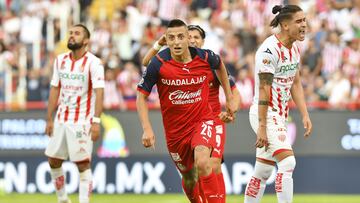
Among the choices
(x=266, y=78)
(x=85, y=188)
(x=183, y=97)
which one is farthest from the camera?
(x=85, y=188)

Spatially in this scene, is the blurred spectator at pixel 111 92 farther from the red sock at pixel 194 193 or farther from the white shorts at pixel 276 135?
the white shorts at pixel 276 135

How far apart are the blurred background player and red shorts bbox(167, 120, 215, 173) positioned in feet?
7.96

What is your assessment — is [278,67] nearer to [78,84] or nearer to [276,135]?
[276,135]

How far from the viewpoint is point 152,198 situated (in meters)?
19.3

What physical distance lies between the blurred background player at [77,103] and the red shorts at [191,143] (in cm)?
242

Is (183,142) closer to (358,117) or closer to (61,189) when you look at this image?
(61,189)

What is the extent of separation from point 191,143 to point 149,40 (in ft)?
39.9

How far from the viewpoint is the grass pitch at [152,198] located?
60.7 ft

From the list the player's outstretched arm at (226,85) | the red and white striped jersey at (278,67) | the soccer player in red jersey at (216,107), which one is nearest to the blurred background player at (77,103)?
the soccer player in red jersey at (216,107)

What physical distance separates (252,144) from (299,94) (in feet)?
21.6

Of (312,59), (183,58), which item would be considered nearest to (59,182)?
(183,58)

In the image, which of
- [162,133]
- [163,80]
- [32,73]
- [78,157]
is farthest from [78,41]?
[32,73]

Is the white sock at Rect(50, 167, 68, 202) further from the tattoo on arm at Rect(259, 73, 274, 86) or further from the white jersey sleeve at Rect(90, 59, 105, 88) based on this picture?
the tattoo on arm at Rect(259, 73, 274, 86)

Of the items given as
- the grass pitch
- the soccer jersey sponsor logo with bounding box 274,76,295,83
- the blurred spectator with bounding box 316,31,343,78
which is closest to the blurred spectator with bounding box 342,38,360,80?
the blurred spectator with bounding box 316,31,343,78
